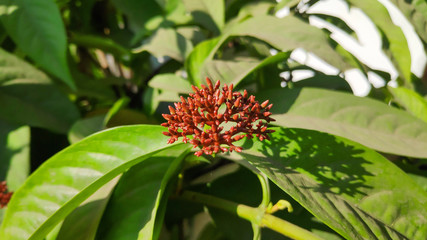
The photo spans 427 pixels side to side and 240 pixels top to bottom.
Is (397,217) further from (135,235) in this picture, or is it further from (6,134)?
(6,134)

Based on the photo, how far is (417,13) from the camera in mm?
533

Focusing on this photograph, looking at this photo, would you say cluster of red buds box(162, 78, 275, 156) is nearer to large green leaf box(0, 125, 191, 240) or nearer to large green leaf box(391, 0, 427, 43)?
large green leaf box(0, 125, 191, 240)

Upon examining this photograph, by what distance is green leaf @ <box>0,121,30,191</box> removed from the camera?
0.50 meters

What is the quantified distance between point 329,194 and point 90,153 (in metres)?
0.20

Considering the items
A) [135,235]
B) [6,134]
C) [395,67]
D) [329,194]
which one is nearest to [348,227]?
[329,194]

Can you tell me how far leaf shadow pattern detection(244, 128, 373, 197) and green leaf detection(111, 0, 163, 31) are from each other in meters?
0.37

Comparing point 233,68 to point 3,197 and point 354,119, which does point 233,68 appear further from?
point 3,197

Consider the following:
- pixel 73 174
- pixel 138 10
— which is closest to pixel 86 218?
pixel 73 174

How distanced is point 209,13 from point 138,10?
0.46 feet

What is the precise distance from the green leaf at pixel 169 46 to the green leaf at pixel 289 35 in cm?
7

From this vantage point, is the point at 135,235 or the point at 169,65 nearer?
the point at 135,235

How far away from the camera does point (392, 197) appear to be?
1.27 ft

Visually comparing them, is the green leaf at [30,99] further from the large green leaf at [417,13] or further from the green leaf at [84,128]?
the large green leaf at [417,13]

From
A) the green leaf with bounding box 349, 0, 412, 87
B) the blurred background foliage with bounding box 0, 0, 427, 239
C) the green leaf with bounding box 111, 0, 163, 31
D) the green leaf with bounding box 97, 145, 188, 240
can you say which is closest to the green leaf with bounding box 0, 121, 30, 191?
the blurred background foliage with bounding box 0, 0, 427, 239
